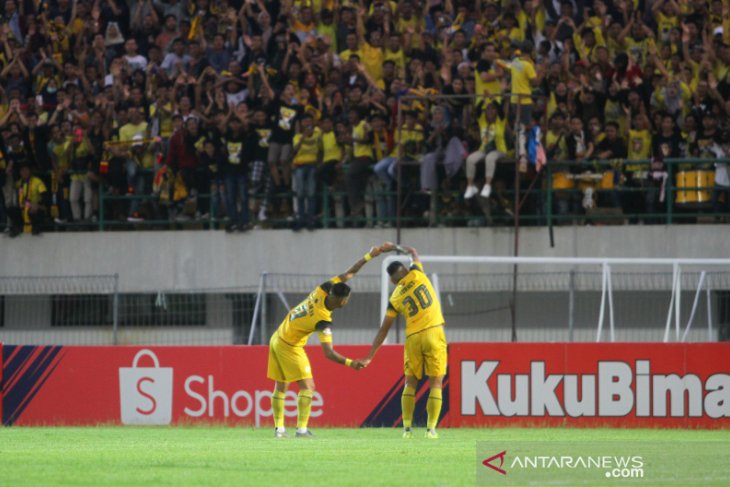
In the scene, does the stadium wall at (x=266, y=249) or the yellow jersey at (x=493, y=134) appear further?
the stadium wall at (x=266, y=249)

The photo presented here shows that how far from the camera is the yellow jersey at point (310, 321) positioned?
52.9ft

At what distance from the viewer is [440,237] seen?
24609 millimetres

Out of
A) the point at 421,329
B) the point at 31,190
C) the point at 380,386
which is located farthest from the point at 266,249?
the point at 421,329

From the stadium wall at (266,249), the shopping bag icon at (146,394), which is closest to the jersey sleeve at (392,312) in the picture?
the shopping bag icon at (146,394)

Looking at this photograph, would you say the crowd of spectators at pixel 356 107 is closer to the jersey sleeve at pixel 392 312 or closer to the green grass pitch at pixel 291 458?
the green grass pitch at pixel 291 458

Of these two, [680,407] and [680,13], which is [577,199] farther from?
[680,407]

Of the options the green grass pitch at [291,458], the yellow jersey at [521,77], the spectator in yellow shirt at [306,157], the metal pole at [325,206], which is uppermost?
the yellow jersey at [521,77]

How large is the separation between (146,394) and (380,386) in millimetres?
3557

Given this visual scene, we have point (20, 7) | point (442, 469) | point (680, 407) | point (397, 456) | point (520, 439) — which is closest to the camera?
point (442, 469)

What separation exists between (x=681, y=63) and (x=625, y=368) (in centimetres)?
633

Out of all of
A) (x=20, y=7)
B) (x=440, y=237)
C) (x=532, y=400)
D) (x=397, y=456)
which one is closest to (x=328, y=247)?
(x=440, y=237)

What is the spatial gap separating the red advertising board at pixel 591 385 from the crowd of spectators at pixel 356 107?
4193 mm
